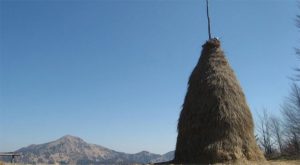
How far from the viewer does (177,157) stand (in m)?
17.9

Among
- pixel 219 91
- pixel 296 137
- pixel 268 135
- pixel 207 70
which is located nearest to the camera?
pixel 219 91

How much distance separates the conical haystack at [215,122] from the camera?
16359mm

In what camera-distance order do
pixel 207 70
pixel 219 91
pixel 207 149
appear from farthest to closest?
1. pixel 207 70
2. pixel 219 91
3. pixel 207 149

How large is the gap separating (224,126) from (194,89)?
9.05 feet

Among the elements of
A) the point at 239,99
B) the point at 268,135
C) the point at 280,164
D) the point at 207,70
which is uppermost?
the point at 268,135

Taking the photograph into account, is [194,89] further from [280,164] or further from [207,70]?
[280,164]

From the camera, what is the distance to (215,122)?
16.9 metres

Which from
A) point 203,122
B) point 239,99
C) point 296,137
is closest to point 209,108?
point 203,122

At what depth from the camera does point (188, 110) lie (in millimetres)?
18172

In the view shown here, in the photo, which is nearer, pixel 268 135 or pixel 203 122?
pixel 203 122

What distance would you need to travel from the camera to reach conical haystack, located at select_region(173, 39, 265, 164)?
16359 millimetres

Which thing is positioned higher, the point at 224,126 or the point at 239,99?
the point at 239,99

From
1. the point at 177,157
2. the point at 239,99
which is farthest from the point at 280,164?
the point at 177,157

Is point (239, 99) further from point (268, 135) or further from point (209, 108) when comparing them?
point (268, 135)
